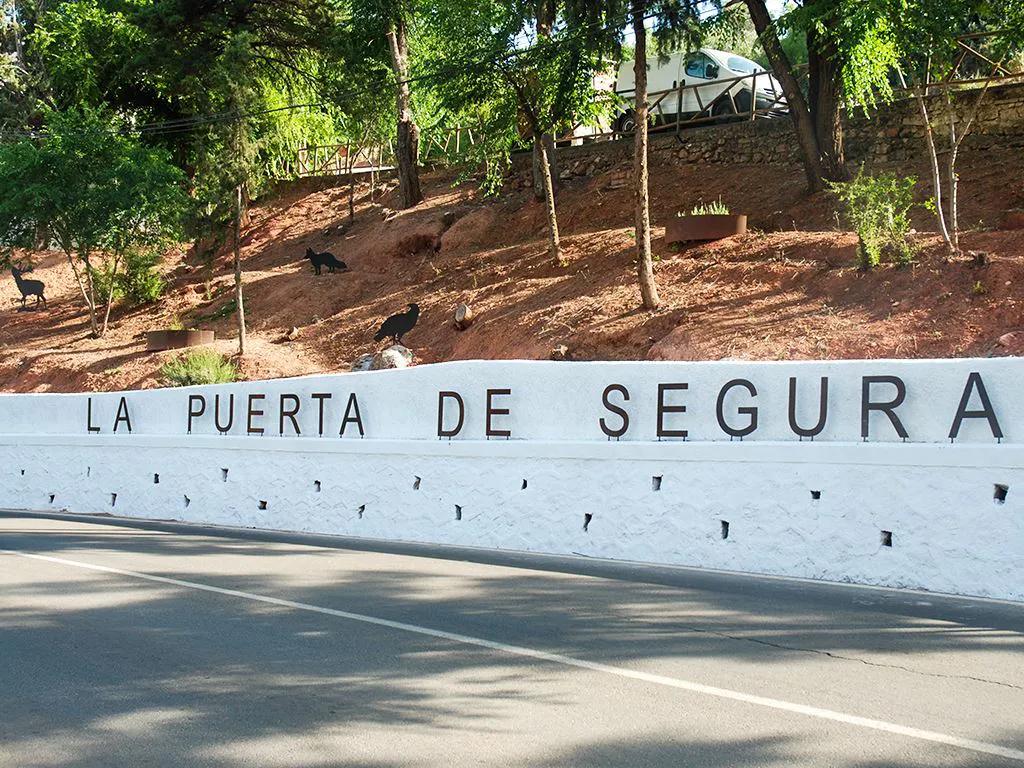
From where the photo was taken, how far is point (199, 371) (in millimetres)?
21625

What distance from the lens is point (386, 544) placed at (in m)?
12.3

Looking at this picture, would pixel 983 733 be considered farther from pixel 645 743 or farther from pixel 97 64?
pixel 97 64

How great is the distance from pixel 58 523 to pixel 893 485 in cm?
1080

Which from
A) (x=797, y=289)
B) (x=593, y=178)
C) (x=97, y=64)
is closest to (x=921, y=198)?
(x=797, y=289)

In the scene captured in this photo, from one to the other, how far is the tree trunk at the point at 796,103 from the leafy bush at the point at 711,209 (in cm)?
196

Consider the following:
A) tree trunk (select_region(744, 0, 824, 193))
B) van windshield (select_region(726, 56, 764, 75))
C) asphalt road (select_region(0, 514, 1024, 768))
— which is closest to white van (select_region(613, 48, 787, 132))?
van windshield (select_region(726, 56, 764, 75))

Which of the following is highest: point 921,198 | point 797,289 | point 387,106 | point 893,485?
point 387,106

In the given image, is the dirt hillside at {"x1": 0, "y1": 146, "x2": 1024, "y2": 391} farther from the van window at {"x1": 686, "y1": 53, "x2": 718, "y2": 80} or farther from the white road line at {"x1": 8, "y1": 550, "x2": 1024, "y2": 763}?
the white road line at {"x1": 8, "y1": 550, "x2": 1024, "y2": 763}

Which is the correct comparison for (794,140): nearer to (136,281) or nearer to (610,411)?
(610,411)

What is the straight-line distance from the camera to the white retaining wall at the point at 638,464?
29.0 ft

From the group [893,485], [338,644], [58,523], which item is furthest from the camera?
[58,523]

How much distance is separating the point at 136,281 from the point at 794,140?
1870 cm

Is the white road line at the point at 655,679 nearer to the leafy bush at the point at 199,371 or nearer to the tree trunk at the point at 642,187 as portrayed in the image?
the tree trunk at the point at 642,187

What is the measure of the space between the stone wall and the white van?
102 cm
